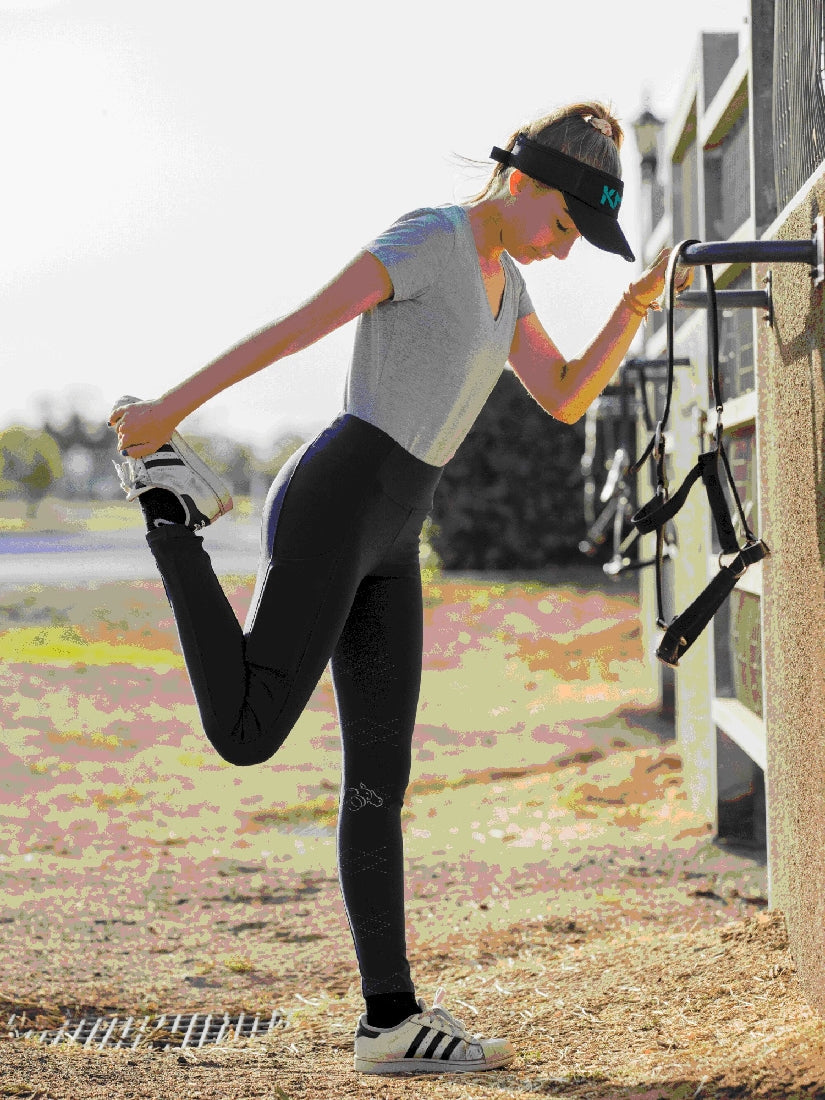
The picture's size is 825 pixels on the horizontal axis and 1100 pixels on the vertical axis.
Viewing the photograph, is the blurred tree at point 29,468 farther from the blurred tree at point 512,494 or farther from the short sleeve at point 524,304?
the short sleeve at point 524,304

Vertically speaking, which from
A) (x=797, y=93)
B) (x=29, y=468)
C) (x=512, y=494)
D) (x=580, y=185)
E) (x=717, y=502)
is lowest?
(x=29, y=468)

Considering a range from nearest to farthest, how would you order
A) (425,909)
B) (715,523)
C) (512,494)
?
(715,523) → (425,909) → (512,494)

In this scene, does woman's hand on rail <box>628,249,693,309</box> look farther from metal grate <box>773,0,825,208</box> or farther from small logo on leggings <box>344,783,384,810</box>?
small logo on leggings <box>344,783,384,810</box>

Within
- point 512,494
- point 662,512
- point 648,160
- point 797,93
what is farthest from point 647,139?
point 512,494

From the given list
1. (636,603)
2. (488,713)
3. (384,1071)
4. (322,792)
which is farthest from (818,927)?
(636,603)

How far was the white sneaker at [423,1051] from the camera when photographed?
2.63 m

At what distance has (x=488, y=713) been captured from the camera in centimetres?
877

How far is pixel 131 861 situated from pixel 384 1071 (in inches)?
114

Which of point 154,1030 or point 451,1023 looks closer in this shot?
point 451,1023

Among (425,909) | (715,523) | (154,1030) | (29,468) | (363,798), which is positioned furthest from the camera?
(29,468)

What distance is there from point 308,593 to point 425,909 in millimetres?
2417

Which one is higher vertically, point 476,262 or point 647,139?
point 647,139

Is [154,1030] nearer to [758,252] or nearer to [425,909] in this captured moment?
[425,909]

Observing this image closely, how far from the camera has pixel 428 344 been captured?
2.48 metres
